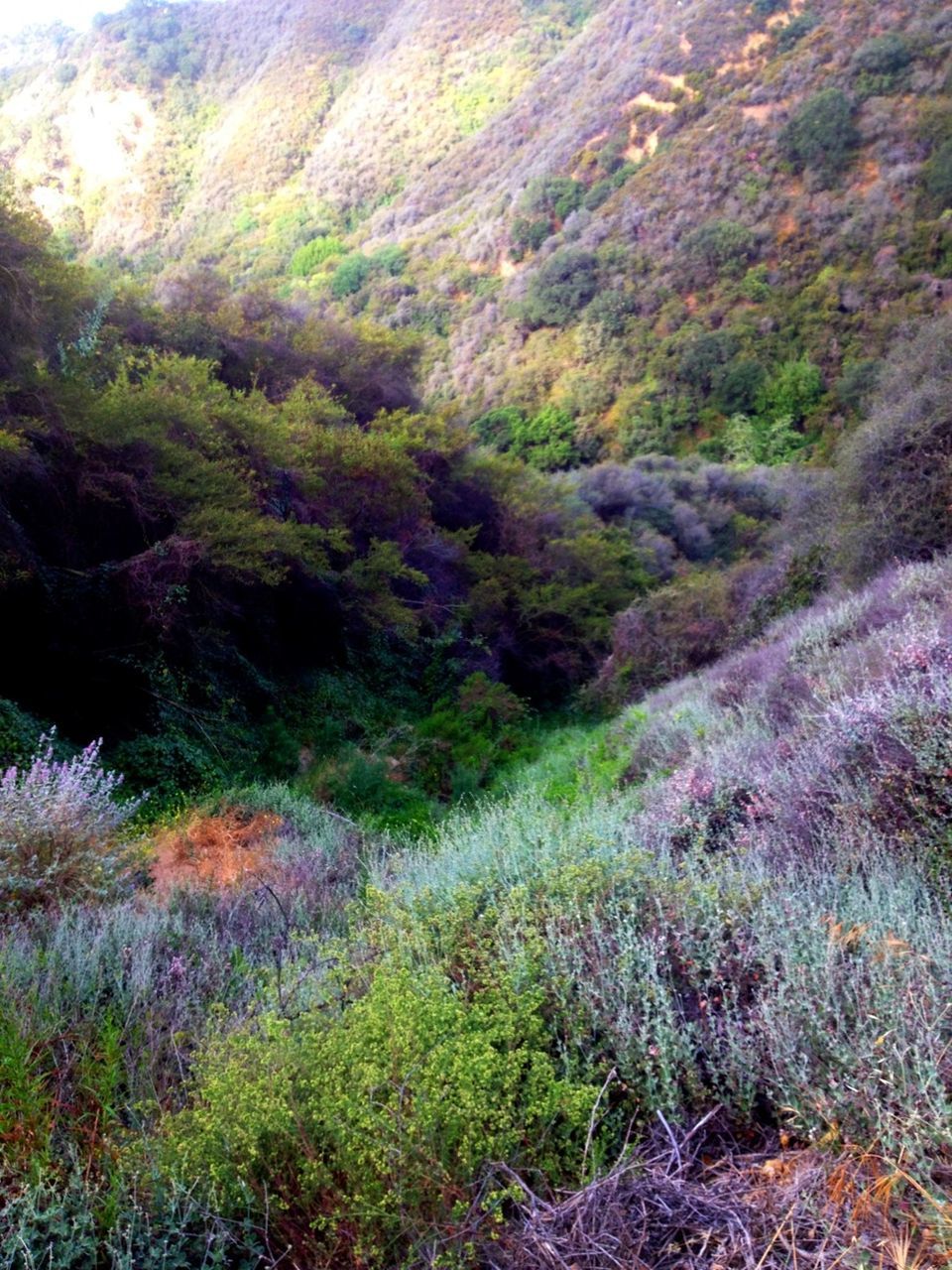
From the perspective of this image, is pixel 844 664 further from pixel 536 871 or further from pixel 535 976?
pixel 535 976

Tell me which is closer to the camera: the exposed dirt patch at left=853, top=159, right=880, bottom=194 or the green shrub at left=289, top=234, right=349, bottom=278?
the exposed dirt patch at left=853, top=159, right=880, bottom=194

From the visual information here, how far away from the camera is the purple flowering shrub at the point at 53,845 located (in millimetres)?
4199

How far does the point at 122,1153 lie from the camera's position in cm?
215

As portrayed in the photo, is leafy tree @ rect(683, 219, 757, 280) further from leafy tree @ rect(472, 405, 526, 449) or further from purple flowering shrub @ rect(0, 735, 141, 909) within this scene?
purple flowering shrub @ rect(0, 735, 141, 909)

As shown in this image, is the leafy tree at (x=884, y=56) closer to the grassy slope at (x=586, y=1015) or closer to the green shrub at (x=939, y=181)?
the green shrub at (x=939, y=181)

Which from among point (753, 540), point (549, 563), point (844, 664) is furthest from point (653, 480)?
point (844, 664)

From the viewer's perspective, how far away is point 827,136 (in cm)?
3738

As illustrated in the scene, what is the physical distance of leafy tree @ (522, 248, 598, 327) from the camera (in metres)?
41.5

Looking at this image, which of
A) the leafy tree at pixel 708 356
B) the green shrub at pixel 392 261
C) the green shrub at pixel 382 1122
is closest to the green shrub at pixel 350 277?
the green shrub at pixel 392 261

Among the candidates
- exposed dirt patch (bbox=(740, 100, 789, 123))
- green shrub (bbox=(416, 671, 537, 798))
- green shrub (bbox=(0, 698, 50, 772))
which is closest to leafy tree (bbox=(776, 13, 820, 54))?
exposed dirt patch (bbox=(740, 100, 789, 123))

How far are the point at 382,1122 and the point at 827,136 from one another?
45.3 metres

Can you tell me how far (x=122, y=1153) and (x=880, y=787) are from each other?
3196 millimetres

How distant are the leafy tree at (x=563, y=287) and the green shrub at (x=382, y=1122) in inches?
1693

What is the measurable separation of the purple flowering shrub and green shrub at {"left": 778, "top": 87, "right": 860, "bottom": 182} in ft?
141
